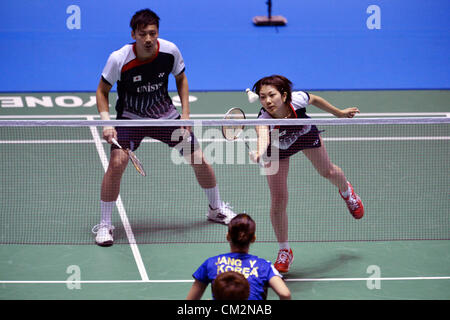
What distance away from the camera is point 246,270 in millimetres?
3744

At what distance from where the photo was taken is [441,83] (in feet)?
34.1

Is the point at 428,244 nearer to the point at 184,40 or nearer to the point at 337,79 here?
the point at 337,79

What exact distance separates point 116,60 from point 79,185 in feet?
6.20

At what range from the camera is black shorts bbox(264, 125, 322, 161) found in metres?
5.25

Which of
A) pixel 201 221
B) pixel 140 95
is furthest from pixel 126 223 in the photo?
pixel 140 95

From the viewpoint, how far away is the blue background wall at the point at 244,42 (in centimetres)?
1071

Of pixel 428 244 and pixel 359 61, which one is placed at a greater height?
pixel 359 61

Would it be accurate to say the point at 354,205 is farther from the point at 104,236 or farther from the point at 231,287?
the point at 231,287

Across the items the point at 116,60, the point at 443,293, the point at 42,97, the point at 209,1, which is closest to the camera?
the point at 443,293

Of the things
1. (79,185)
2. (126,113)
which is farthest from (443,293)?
(79,185)

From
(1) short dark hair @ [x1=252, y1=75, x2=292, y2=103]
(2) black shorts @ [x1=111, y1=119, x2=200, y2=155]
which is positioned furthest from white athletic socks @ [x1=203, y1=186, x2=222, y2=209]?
(1) short dark hair @ [x1=252, y1=75, x2=292, y2=103]

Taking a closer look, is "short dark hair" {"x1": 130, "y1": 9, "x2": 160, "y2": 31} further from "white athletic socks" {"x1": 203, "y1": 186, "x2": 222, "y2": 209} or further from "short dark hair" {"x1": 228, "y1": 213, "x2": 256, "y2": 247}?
"short dark hair" {"x1": 228, "y1": 213, "x2": 256, "y2": 247}

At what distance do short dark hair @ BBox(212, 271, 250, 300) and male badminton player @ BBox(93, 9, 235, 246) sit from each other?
2597mm

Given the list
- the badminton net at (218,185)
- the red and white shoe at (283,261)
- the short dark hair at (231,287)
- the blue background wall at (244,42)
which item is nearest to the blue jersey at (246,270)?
the short dark hair at (231,287)
